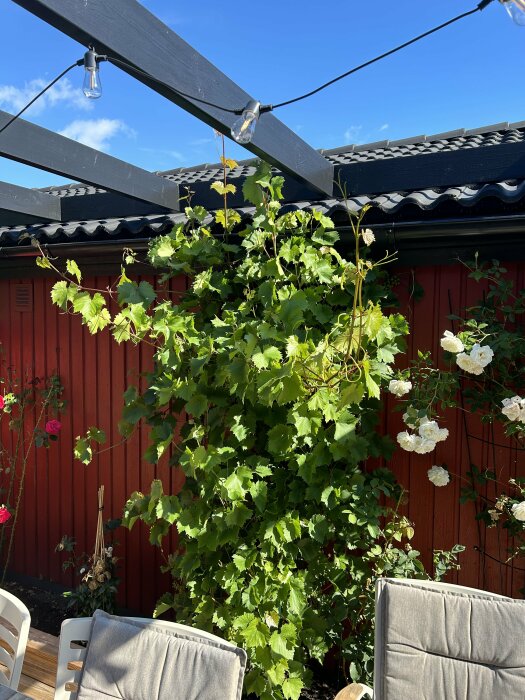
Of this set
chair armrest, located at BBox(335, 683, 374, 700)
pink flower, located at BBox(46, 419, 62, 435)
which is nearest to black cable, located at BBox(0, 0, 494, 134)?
chair armrest, located at BBox(335, 683, 374, 700)

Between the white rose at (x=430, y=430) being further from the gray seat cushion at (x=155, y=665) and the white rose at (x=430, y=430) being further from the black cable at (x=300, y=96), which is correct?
the black cable at (x=300, y=96)

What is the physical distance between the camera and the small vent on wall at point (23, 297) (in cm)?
482

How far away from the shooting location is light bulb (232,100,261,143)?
2.16 m

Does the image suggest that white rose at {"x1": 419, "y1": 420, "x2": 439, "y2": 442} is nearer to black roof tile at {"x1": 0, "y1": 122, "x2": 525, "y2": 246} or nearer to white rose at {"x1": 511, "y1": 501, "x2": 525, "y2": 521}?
white rose at {"x1": 511, "y1": 501, "x2": 525, "y2": 521}

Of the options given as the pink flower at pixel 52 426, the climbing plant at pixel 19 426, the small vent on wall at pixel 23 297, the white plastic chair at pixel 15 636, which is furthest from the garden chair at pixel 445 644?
the small vent on wall at pixel 23 297

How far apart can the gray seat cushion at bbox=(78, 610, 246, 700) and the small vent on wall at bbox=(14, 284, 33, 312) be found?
3.24m

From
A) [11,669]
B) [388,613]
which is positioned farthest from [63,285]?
[388,613]

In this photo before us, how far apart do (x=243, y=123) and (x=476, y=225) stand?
4.18ft

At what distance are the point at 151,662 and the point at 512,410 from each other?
6.01ft

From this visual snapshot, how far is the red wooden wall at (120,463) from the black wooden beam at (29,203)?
1.76 ft

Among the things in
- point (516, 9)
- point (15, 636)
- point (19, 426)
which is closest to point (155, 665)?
point (15, 636)

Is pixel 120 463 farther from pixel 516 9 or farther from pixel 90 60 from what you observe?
pixel 516 9

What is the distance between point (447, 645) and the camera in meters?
2.31

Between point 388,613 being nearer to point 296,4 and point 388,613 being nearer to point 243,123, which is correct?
point 243,123
